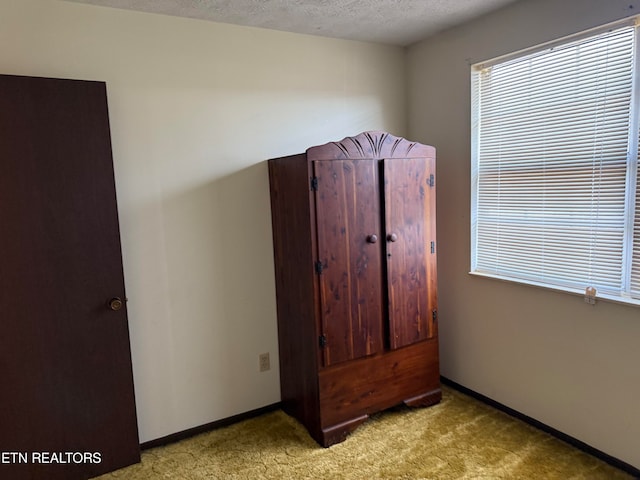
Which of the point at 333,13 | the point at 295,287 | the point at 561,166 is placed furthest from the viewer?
the point at 295,287

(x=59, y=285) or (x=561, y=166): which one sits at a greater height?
(x=561, y=166)

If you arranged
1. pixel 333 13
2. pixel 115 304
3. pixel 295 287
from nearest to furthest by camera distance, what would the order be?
pixel 115 304, pixel 333 13, pixel 295 287

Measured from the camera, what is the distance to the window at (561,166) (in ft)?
6.57

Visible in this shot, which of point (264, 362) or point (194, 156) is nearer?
point (194, 156)

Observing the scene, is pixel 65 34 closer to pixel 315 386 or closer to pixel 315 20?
pixel 315 20

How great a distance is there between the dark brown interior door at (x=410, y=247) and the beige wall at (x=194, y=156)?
0.65m

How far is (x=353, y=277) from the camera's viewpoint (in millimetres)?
2387

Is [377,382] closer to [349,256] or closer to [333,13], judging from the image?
[349,256]

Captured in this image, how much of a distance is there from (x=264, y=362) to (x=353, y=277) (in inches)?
33.5

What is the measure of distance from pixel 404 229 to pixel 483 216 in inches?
22.3

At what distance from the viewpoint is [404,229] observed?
8.27ft

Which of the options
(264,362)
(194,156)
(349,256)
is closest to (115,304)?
(194,156)

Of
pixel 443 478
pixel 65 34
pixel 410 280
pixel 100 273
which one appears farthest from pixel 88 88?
pixel 443 478

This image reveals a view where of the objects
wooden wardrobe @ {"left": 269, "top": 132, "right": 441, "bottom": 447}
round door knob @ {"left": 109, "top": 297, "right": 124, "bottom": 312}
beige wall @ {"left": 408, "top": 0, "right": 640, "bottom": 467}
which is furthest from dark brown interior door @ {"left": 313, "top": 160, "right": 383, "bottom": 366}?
round door knob @ {"left": 109, "top": 297, "right": 124, "bottom": 312}
